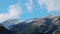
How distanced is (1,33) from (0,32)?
6.97 ft

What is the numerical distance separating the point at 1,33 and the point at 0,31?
226 centimetres

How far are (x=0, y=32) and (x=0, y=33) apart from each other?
136cm

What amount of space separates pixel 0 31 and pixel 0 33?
3.10 m

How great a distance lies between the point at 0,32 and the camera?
186625 mm

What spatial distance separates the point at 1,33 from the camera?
188 meters

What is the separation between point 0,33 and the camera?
609 feet

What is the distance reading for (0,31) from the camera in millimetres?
188125

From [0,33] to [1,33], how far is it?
2.70 metres

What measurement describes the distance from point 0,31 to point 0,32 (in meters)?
1.76
